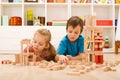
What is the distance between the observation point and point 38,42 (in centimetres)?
175

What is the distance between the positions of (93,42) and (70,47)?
46 cm

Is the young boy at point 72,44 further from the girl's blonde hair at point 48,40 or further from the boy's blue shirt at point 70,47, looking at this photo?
the girl's blonde hair at point 48,40

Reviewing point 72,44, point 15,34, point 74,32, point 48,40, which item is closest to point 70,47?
point 72,44

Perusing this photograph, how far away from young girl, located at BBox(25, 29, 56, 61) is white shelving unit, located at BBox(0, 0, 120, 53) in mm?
2218

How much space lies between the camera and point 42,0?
14.1ft

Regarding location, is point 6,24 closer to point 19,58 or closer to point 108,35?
point 108,35

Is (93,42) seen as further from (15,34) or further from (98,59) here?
(15,34)

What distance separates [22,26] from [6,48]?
40 centimetres

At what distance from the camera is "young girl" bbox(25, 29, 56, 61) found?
1.75 m

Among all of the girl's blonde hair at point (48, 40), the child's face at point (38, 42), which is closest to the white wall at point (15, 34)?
the girl's blonde hair at point (48, 40)

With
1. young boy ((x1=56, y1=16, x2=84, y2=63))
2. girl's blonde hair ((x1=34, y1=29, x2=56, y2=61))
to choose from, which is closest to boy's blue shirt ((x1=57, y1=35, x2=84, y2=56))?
young boy ((x1=56, y1=16, x2=84, y2=63))

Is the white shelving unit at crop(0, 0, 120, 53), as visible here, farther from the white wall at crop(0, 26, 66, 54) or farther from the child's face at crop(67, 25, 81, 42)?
the child's face at crop(67, 25, 81, 42)

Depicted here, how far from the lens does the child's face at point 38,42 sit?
5.73 ft

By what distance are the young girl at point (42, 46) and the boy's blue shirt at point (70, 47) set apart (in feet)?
0.70
